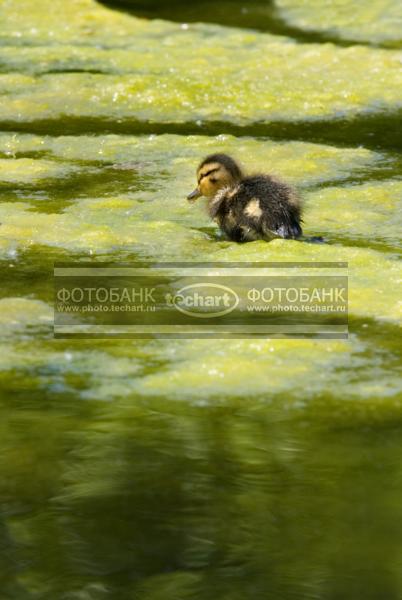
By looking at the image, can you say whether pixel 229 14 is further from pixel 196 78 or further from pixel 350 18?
pixel 196 78

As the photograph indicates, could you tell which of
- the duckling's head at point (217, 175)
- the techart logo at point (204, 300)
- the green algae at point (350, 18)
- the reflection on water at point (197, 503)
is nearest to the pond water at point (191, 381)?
the reflection on water at point (197, 503)

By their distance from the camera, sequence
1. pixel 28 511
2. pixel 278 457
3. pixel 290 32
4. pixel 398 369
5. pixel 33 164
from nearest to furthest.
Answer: pixel 28 511 → pixel 278 457 → pixel 398 369 → pixel 33 164 → pixel 290 32

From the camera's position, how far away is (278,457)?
3.58 m

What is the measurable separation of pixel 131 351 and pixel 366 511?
4.42 ft

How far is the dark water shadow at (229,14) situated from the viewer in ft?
32.3

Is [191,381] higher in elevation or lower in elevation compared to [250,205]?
lower

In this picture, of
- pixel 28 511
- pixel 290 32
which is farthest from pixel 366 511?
pixel 290 32

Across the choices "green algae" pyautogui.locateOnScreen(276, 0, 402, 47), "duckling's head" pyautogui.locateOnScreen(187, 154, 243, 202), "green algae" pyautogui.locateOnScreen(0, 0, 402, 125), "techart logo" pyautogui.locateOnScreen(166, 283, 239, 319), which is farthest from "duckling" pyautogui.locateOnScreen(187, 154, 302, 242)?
"green algae" pyautogui.locateOnScreen(276, 0, 402, 47)

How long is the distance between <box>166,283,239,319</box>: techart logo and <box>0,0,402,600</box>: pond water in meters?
0.29

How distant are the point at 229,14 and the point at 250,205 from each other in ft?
17.9

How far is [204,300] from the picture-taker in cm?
482

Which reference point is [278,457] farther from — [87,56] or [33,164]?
[87,56]

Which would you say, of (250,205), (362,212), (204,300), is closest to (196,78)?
(362,212)

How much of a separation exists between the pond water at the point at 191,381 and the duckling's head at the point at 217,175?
0.57 ft
